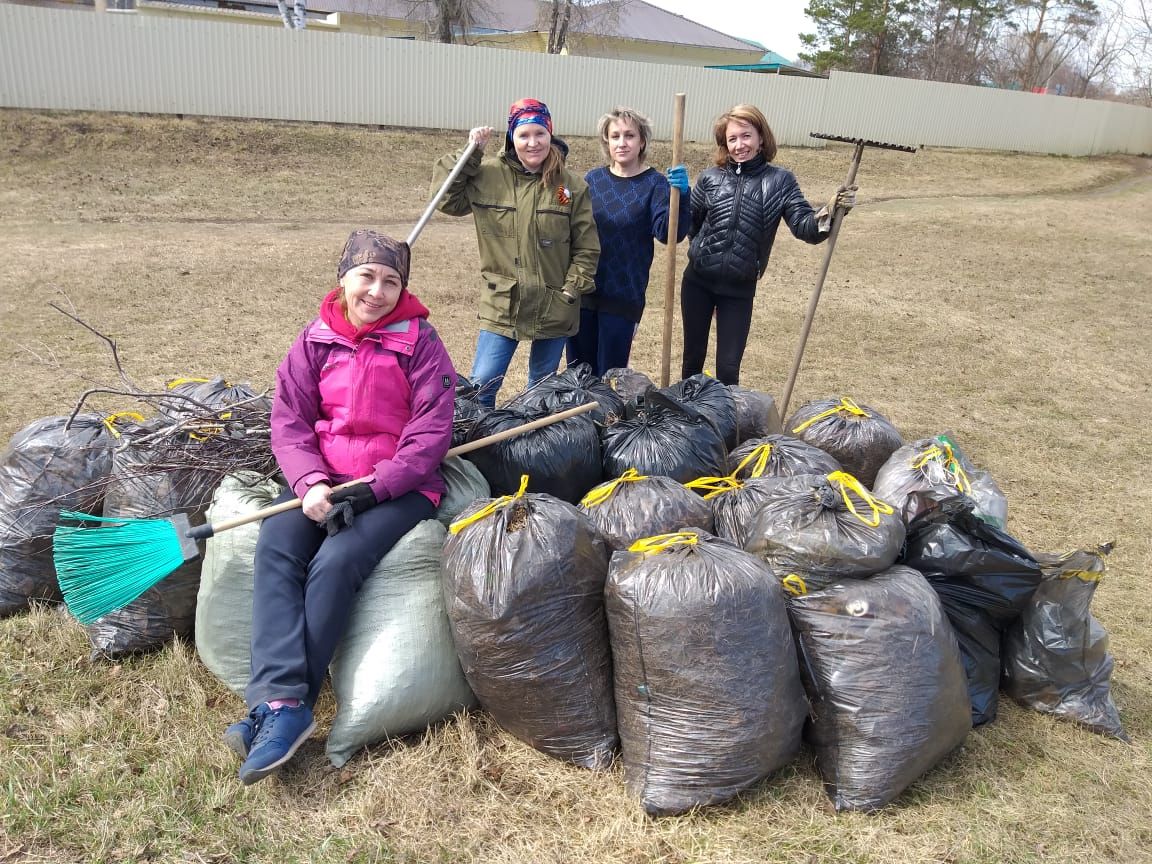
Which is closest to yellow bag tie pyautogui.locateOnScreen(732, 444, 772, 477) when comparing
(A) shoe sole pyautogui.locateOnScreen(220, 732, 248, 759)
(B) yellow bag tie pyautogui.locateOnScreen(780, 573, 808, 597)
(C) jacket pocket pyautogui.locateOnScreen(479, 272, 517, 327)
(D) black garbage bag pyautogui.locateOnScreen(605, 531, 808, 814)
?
(B) yellow bag tie pyautogui.locateOnScreen(780, 573, 808, 597)

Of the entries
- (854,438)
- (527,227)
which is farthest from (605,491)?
(527,227)

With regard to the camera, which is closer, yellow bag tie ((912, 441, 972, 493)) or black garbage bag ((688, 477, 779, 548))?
black garbage bag ((688, 477, 779, 548))

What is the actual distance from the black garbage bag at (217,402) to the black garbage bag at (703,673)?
1.56 m

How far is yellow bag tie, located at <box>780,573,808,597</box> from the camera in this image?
238cm

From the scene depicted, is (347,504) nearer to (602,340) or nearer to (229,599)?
(229,599)

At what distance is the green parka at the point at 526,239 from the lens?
372 cm

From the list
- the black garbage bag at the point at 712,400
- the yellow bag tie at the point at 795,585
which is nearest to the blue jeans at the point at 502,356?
the black garbage bag at the point at 712,400

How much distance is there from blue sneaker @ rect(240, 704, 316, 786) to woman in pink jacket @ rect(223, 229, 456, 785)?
0.04 metres

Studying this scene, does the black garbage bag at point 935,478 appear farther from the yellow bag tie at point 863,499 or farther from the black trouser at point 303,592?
the black trouser at point 303,592

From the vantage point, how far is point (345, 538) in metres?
2.46

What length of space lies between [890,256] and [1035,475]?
275 inches

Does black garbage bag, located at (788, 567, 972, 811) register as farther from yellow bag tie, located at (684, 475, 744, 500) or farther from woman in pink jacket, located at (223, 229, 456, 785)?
woman in pink jacket, located at (223, 229, 456, 785)

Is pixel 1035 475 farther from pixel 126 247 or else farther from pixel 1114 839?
pixel 126 247

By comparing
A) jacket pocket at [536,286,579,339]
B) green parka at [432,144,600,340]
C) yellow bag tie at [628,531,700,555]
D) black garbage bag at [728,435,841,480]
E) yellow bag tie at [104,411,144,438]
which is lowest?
yellow bag tie at [104,411,144,438]
